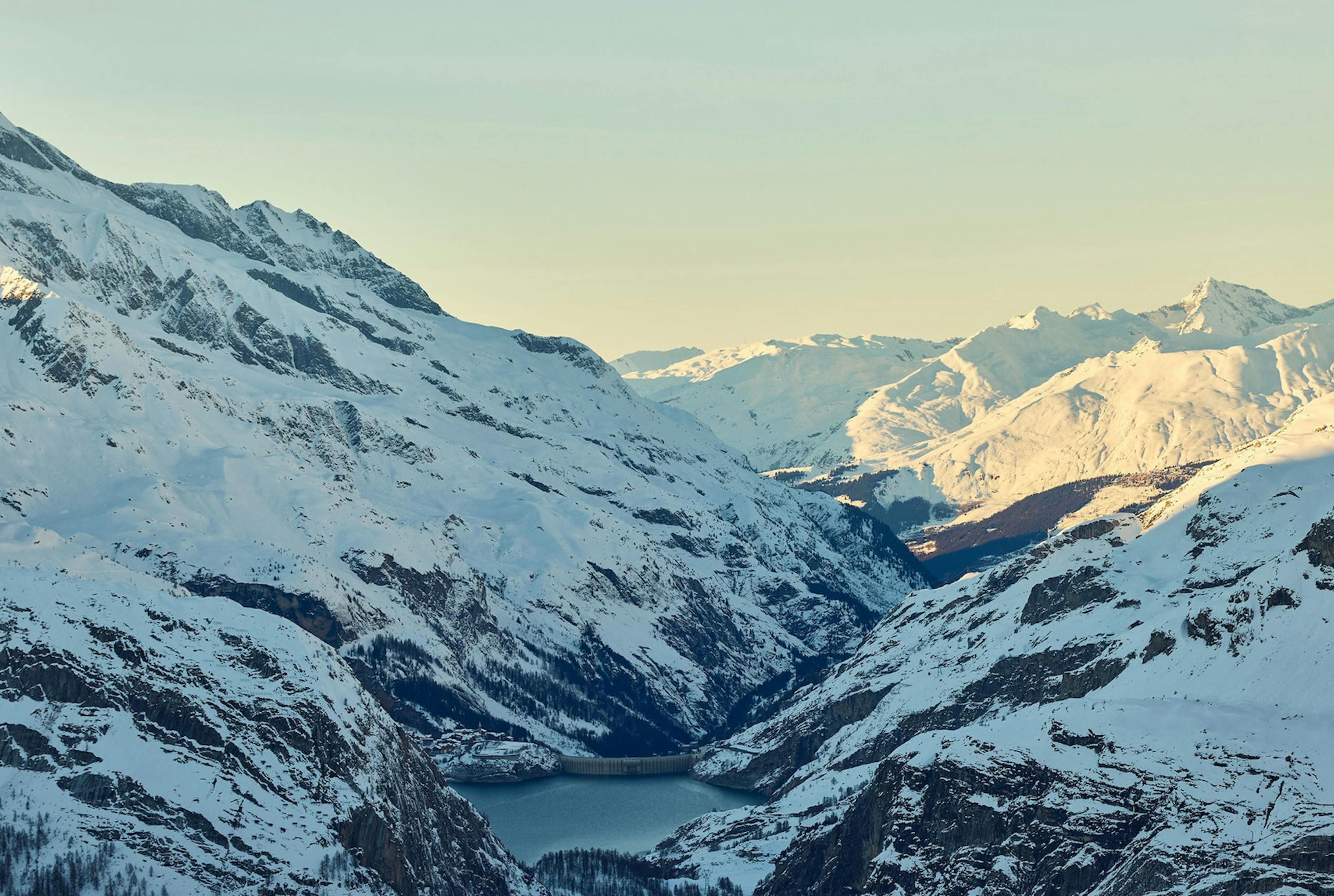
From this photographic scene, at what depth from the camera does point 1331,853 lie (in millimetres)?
196750

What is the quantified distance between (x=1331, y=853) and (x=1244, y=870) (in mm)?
8592

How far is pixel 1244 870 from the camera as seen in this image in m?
200
